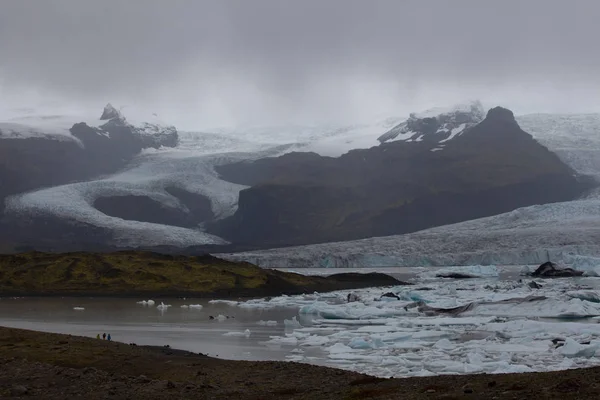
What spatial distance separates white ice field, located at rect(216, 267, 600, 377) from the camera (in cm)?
1556

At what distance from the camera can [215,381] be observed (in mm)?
12578

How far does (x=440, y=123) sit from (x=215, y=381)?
146 m

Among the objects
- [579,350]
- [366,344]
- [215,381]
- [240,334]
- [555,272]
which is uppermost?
[215,381]

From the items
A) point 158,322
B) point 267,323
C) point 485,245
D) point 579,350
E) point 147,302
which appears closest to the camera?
point 579,350

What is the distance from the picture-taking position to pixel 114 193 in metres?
102

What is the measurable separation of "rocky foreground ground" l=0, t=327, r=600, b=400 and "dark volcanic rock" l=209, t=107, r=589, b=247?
318 ft

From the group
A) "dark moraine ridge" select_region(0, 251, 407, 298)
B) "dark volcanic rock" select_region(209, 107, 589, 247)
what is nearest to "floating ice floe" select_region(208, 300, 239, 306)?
"dark moraine ridge" select_region(0, 251, 407, 298)

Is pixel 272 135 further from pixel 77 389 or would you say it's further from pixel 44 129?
pixel 77 389

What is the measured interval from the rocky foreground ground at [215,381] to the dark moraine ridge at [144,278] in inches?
1027

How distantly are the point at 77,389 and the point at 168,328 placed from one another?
13249mm

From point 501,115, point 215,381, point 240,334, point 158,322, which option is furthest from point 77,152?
point 215,381

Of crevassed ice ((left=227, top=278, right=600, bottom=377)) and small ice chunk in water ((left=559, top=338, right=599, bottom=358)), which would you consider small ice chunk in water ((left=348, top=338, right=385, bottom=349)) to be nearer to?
crevassed ice ((left=227, top=278, right=600, bottom=377))

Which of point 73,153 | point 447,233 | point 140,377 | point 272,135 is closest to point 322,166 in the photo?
point 272,135

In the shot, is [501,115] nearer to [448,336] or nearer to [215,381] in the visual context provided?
[448,336]
